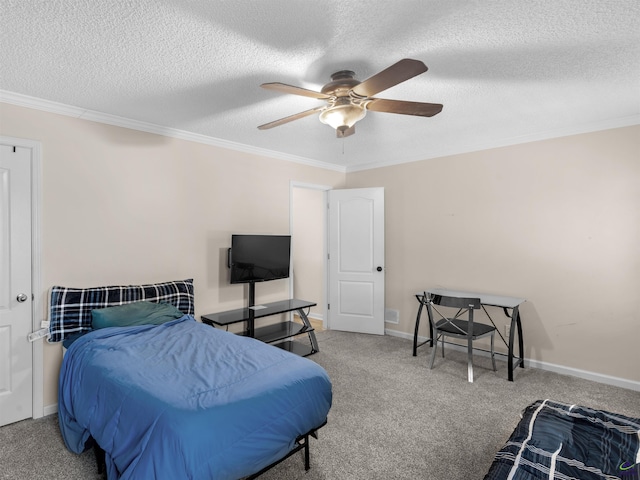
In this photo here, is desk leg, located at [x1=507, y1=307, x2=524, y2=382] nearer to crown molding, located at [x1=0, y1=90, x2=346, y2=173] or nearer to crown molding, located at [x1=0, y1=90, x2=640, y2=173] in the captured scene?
crown molding, located at [x1=0, y1=90, x2=640, y2=173]

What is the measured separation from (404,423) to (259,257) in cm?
231

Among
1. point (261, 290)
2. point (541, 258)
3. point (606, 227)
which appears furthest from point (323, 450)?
point (606, 227)

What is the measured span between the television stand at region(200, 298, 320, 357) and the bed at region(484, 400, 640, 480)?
2.54m

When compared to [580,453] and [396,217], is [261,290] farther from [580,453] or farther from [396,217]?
[580,453]

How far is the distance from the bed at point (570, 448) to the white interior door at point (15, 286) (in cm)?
331

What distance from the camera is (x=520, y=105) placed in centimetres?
294

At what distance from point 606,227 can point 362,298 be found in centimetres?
289

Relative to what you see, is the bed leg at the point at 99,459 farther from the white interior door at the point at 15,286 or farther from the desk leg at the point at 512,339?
the desk leg at the point at 512,339

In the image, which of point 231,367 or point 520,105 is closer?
point 231,367

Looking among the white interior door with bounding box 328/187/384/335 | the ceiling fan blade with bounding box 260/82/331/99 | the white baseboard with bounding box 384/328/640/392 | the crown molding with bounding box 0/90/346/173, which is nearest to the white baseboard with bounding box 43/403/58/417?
the crown molding with bounding box 0/90/346/173

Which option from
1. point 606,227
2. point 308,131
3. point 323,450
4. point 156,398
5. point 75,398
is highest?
point 308,131

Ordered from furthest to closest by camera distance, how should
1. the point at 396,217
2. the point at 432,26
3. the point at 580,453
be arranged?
the point at 396,217 < the point at 432,26 < the point at 580,453

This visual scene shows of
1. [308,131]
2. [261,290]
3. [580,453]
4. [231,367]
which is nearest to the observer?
[580,453]

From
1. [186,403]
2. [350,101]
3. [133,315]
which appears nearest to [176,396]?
[186,403]
